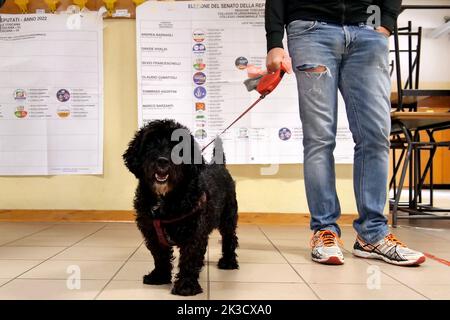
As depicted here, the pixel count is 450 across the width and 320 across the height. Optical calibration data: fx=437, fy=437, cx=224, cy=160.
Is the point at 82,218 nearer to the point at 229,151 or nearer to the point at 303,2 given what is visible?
the point at 229,151

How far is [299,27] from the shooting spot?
80.1 inches

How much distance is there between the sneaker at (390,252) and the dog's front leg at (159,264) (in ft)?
3.18

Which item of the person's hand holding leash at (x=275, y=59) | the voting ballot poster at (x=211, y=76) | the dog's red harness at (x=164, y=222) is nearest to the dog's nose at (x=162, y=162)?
the dog's red harness at (x=164, y=222)

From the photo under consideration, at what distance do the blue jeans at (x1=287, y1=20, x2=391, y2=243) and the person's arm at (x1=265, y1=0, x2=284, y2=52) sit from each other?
0.07 meters

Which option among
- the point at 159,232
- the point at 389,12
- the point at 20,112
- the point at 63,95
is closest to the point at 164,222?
the point at 159,232

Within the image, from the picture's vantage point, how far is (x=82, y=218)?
3328 mm

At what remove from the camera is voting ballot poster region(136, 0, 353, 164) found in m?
3.25

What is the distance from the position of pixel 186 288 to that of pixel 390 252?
98 cm

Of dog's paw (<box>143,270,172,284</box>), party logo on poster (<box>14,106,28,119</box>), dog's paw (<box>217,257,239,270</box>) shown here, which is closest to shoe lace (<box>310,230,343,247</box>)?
dog's paw (<box>217,257,239,270</box>)

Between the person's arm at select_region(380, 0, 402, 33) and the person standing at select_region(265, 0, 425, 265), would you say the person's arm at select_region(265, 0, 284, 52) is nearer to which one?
A: the person standing at select_region(265, 0, 425, 265)

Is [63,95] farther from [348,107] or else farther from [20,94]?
[348,107]

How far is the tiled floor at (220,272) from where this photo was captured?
58.6 inches

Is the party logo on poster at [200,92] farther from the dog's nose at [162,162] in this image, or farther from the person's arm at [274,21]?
the dog's nose at [162,162]
